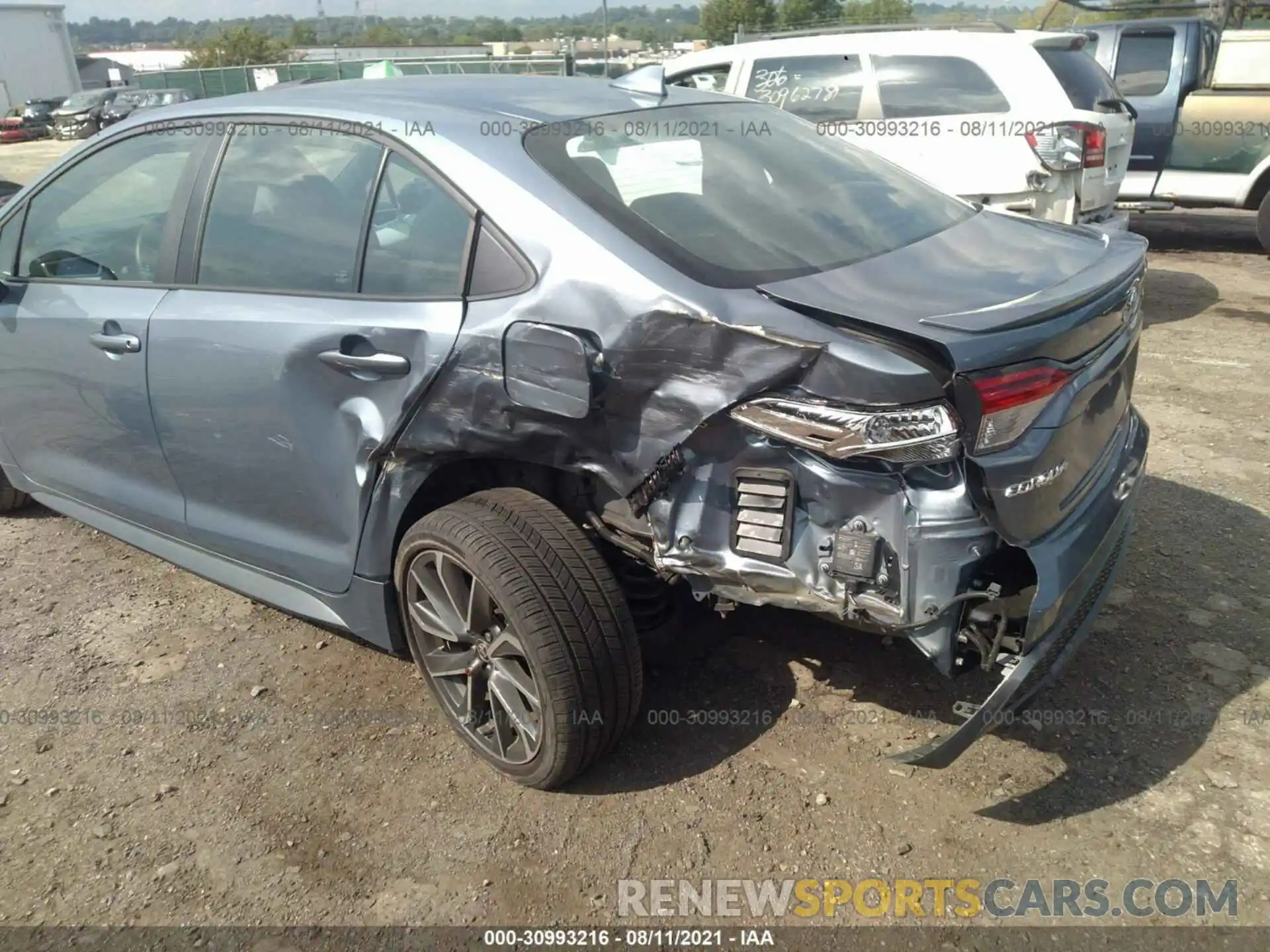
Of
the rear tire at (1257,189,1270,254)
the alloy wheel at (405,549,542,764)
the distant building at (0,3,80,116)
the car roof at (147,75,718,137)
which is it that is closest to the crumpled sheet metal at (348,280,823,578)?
the alloy wheel at (405,549,542,764)

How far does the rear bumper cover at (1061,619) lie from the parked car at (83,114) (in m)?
31.4

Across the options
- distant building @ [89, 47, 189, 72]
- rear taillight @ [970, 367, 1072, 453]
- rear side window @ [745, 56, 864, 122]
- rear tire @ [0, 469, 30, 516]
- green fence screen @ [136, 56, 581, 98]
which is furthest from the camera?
distant building @ [89, 47, 189, 72]

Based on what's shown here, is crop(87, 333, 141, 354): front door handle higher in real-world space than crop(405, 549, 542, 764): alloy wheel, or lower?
higher

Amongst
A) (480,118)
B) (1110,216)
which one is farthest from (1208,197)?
(480,118)

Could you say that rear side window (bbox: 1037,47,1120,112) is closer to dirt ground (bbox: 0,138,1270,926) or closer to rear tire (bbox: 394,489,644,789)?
dirt ground (bbox: 0,138,1270,926)

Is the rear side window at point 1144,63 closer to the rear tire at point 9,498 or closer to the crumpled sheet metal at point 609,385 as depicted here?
the crumpled sheet metal at point 609,385

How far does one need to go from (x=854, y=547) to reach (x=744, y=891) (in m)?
0.88

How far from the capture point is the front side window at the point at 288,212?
9.04ft

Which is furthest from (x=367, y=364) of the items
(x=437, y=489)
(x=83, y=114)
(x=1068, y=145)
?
(x=83, y=114)

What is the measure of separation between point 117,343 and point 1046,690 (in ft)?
10.1

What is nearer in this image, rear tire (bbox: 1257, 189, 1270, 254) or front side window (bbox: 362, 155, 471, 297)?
front side window (bbox: 362, 155, 471, 297)

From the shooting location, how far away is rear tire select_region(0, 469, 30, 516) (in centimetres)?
432

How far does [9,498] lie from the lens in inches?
172

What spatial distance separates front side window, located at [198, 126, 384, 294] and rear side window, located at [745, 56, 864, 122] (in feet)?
16.2
